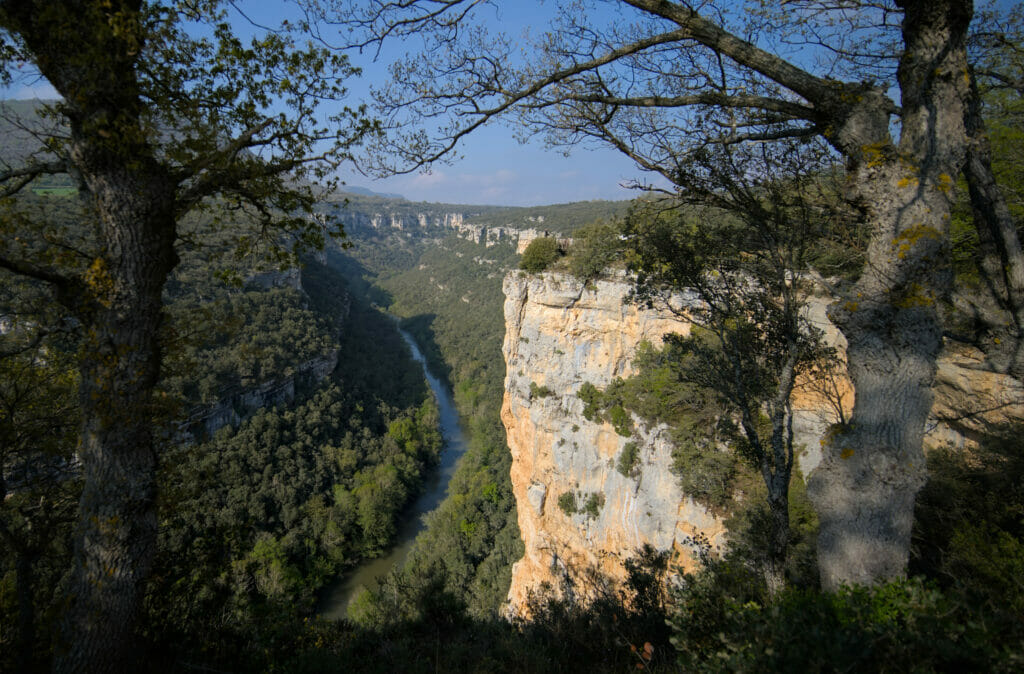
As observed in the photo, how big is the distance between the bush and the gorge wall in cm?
45

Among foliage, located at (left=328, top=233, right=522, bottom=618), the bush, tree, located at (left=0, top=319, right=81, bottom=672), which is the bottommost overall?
foliage, located at (left=328, top=233, right=522, bottom=618)

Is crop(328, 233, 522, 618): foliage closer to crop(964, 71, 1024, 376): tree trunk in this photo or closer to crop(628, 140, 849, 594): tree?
crop(628, 140, 849, 594): tree

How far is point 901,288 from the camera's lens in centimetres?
206

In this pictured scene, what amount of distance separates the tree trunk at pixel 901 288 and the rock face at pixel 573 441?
26.0 ft

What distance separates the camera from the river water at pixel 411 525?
Answer: 65.4 ft

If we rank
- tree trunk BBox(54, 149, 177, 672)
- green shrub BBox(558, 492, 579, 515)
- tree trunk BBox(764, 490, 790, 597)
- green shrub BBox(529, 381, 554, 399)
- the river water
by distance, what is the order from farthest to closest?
the river water, green shrub BBox(529, 381, 554, 399), green shrub BBox(558, 492, 579, 515), tree trunk BBox(764, 490, 790, 597), tree trunk BBox(54, 149, 177, 672)

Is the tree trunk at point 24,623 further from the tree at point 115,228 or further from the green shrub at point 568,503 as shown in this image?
the green shrub at point 568,503

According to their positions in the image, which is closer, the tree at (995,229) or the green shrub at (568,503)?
the tree at (995,229)

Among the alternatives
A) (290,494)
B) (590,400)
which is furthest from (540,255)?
(290,494)

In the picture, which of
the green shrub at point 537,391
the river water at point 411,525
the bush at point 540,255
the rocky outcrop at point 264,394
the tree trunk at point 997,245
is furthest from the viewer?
the rocky outcrop at point 264,394

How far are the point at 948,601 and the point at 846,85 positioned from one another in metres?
2.42

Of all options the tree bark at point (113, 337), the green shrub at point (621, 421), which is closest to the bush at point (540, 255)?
the green shrub at point (621, 421)

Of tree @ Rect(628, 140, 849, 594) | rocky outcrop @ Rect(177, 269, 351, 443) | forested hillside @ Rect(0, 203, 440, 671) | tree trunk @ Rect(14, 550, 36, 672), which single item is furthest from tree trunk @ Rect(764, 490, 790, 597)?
rocky outcrop @ Rect(177, 269, 351, 443)

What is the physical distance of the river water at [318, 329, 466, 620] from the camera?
784 inches
